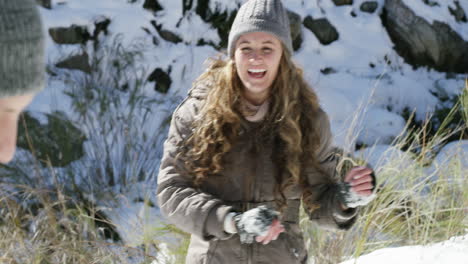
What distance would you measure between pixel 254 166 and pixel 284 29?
450 mm

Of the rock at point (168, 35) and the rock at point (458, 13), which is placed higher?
the rock at point (168, 35)

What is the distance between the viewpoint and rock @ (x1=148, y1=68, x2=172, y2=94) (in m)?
5.84

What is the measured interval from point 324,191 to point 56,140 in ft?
9.34

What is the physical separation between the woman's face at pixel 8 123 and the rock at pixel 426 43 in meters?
6.05

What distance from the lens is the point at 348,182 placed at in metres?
1.95

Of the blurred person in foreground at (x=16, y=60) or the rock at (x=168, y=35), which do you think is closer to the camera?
the blurred person in foreground at (x=16, y=60)

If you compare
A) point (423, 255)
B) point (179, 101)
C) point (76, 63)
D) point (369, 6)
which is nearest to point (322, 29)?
point (369, 6)

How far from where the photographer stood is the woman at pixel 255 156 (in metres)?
1.93

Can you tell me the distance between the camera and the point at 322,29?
6637 mm

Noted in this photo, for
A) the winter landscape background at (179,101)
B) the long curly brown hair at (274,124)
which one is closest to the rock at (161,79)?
the winter landscape background at (179,101)

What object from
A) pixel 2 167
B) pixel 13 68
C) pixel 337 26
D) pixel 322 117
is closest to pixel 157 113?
pixel 2 167

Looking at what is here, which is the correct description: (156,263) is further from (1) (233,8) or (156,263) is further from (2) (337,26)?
(2) (337,26)

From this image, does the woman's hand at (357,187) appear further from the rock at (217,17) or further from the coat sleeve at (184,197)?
the rock at (217,17)

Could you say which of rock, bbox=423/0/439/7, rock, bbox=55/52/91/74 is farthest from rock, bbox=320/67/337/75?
rock, bbox=55/52/91/74
